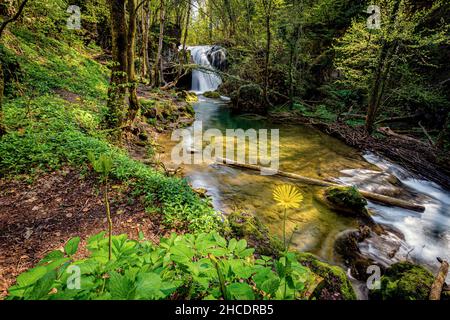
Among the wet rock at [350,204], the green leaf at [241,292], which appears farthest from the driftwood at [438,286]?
the green leaf at [241,292]

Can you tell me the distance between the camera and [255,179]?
267 inches

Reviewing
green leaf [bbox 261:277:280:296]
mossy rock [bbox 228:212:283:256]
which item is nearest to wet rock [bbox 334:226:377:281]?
mossy rock [bbox 228:212:283:256]

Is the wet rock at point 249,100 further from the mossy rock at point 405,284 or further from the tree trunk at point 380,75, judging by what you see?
the mossy rock at point 405,284

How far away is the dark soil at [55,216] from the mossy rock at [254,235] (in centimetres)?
116

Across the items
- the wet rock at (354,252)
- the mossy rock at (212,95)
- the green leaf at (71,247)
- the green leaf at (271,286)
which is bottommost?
the wet rock at (354,252)

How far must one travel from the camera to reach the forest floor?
26.1 ft

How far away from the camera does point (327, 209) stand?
561 cm

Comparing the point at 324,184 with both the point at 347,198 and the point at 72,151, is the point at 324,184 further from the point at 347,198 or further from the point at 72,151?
the point at 72,151

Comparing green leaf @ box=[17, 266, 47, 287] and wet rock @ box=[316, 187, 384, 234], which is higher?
green leaf @ box=[17, 266, 47, 287]

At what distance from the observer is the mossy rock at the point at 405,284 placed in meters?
2.70

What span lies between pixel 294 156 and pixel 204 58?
1880 centimetres

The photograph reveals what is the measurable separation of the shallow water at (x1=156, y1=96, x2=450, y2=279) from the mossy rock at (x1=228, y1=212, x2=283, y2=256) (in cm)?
82

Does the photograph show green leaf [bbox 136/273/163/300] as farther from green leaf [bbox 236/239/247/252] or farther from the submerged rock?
the submerged rock

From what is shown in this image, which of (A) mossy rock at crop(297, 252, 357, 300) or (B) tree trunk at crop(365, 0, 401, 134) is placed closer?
(A) mossy rock at crop(297, 252, 357, 300)
